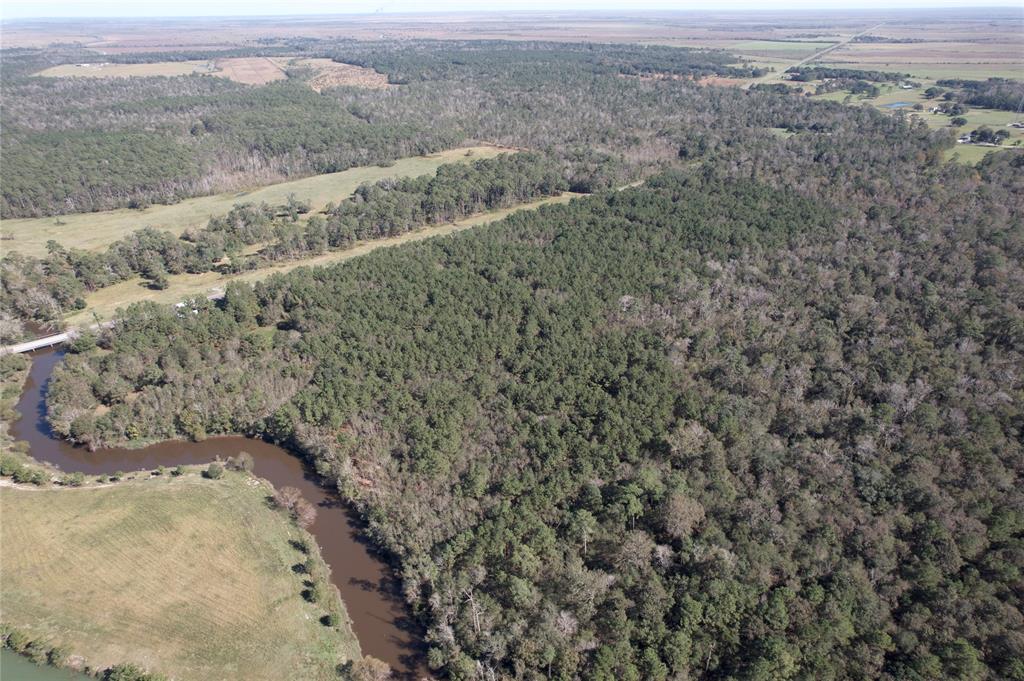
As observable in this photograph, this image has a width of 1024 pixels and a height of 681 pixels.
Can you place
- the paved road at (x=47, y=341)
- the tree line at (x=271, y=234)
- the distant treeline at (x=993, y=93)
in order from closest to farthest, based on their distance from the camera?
the paved road at (x=47, y=341) → the tree line at (x=271, y=234) → the distant treeline at (x=993, y=93)

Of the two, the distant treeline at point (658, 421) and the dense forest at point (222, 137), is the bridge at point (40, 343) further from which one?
the dense forest at point (222, 137)

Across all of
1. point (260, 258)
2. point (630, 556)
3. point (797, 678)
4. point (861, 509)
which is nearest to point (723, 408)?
point (861, 509)

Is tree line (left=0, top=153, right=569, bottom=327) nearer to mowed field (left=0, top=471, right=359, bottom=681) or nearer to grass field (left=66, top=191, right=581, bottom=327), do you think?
grass field (left=66, top=191, right=581, bottom=327)

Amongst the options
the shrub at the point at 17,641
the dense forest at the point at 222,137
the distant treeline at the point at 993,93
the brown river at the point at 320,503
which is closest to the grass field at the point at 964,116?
the distant treeline at the point at 993,93

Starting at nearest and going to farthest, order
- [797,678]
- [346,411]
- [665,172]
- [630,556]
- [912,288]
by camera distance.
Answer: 1. [797,678]
2. [630,556]
3. [346,411]
4. [912,288]
5. [665,172]

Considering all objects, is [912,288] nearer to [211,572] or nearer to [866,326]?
[866,326]

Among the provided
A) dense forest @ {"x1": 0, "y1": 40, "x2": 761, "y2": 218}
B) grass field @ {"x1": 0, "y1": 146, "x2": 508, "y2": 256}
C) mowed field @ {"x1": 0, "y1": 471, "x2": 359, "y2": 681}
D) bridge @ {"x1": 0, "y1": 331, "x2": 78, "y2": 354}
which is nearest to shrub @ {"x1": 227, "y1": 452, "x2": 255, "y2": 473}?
mowed field @ {"x1": 0, "y1": 471, "x2": 359, "y2": 681}

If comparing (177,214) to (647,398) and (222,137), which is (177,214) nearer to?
(222,137)
